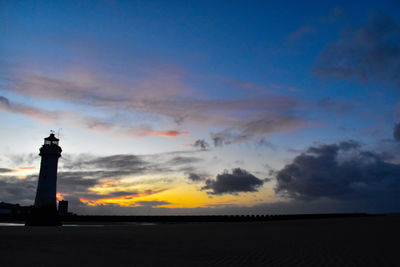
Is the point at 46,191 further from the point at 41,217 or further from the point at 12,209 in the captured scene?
the point at 12,209

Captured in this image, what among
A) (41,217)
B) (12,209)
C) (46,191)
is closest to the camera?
(41,217)

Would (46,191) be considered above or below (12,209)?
above

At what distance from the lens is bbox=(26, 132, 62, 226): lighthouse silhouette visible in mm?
38188

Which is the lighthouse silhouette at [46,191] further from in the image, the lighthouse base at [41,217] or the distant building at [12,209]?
the distant building at [12,209]

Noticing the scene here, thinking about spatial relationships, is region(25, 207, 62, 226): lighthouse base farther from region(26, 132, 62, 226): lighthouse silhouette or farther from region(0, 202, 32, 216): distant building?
region(0, 202, 32, 216): distant building

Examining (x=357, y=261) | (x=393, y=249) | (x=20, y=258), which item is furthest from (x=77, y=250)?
(x=393, y=249)

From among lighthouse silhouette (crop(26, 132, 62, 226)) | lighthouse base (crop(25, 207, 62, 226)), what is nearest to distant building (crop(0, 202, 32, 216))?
lighthouse base (crop(25, 207, 62, 226))

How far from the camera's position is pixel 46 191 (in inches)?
1513

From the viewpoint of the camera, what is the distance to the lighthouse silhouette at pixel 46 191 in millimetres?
38188

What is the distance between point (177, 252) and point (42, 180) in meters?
29.8

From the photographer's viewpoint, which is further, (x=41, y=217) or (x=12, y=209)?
(x=12, y=209)

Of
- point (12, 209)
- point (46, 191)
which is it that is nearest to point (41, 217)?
point (46, 191)

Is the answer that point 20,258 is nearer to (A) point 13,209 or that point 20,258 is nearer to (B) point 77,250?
(B) point 77,250

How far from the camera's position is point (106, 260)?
12148mm
